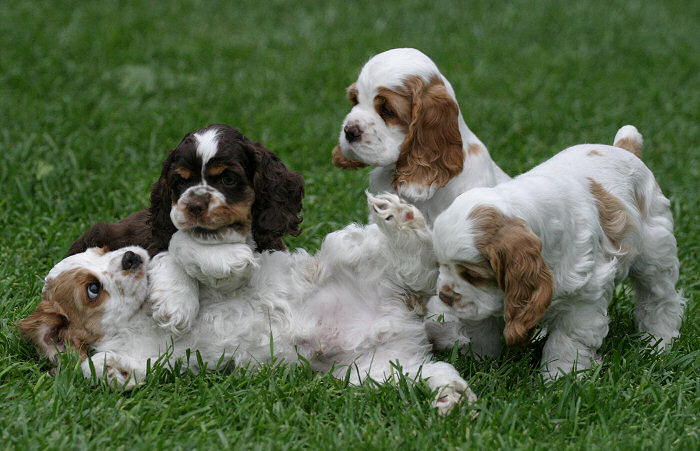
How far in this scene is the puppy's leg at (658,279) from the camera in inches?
191

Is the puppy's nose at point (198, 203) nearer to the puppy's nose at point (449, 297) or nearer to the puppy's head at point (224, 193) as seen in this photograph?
the puppy's head at point (224, 193)

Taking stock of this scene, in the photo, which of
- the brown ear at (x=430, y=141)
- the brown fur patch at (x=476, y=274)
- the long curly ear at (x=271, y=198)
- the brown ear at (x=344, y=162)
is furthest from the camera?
the brown ear at (x=344, y=162)

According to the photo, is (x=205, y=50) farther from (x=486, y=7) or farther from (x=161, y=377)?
(x=161, y=377)

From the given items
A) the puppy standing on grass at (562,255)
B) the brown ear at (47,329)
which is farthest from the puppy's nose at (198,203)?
the puppy standing on grass at (562,255)

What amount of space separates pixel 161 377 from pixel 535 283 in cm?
203

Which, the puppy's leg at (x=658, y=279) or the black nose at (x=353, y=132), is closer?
the puppy's leg at (x=658, y=279)

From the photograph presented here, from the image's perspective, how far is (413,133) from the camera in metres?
5.01

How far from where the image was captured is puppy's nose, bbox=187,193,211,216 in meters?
4.09

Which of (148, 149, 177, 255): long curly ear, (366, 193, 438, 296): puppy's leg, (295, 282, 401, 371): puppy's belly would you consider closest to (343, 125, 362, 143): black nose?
(366, 193, 438, 296): puppy's leg

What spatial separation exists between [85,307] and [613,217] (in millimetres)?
2943

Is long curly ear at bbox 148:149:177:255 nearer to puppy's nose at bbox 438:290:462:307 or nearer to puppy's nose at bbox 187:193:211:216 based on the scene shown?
puppy's nose at bbox 187:193:211:216

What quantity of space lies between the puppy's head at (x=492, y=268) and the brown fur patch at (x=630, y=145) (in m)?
1.69

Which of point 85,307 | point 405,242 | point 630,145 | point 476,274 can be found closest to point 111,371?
point 85,307

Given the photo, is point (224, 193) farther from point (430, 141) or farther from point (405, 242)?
point (430, 141)
